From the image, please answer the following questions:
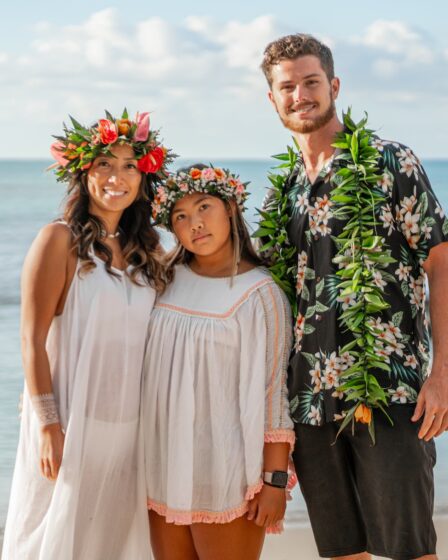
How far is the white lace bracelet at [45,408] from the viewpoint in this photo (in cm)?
335

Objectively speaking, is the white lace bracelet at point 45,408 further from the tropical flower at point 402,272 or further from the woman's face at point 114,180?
the tropical flower at point 402,272

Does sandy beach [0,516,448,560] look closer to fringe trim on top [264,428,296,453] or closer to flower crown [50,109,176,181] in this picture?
fringe trim on top [264,428,296,453]

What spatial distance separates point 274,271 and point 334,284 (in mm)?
281

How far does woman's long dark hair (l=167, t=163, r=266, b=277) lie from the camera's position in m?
3.64

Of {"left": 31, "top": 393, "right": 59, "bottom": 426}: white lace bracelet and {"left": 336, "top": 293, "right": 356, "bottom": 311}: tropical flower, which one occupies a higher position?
{"left": 336, "top": 293, "right": 356, "bottom": 311}: tropical flower

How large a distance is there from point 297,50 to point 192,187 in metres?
0.68

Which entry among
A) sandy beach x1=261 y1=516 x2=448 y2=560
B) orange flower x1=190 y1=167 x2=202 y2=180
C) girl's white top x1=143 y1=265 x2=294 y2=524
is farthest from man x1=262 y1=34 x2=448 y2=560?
sandy beach x1=261 y1=516 x2=448 y2=560

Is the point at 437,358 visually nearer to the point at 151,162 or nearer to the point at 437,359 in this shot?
the point at 437,359

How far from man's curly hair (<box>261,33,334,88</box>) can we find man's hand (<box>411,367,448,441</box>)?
1261mm

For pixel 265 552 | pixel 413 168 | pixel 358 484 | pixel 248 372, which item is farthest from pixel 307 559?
pixel 413 168

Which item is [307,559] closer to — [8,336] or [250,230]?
[250,230]

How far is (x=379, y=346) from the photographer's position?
341 cm

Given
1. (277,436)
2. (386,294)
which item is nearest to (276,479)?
(277,436)

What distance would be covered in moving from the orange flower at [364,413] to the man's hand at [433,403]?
0.16 m
